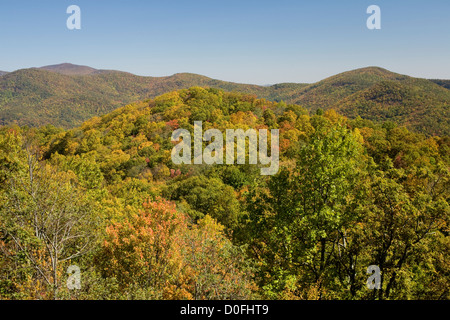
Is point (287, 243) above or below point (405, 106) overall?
below

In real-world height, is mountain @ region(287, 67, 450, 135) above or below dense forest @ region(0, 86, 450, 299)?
above

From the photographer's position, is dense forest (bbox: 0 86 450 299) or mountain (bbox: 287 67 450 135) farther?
mountain (bbox: 287 67 450 135)

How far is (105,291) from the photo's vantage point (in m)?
9.18

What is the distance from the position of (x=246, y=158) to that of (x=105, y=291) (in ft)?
138

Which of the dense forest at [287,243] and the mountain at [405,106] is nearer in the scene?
the dense forest at [287,243]

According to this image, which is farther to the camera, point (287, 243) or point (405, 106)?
point (405, 106)

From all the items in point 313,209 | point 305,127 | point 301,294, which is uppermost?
point 305,127

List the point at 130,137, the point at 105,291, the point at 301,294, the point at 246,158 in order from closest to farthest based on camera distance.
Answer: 1. the point at 105,291
2. the point at 301,294
3. the point at 246,158
4. the point at 130,137

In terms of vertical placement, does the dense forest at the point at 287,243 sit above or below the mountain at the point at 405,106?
below
